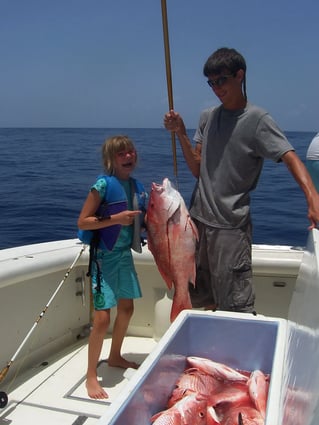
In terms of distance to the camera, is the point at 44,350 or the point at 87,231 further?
the point at 44,350

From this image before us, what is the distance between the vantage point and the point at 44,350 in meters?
3.86

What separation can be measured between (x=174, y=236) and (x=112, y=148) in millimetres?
756

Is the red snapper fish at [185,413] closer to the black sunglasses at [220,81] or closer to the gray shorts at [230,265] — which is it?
the gray shorts at [230,265]

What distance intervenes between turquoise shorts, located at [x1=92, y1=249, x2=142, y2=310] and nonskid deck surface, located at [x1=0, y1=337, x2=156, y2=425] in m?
0.58

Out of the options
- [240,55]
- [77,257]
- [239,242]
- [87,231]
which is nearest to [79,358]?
[77,257]

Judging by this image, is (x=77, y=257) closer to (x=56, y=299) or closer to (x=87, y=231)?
(x=56, y=299)

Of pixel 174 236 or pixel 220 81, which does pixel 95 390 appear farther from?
pixel 220 81

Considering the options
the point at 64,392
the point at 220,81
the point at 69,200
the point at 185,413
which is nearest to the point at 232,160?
the point at 220,81

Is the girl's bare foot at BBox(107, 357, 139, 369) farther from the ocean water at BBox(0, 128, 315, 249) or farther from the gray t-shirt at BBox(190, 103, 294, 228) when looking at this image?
the ocean water at BBox(0, 128, 315, 249)

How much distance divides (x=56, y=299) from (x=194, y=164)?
63.2 inches

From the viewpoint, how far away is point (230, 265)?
319cm

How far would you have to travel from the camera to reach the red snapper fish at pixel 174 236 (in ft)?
9.95

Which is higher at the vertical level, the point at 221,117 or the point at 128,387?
the point at 221,117

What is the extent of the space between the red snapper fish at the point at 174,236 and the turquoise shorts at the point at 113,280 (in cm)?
39
